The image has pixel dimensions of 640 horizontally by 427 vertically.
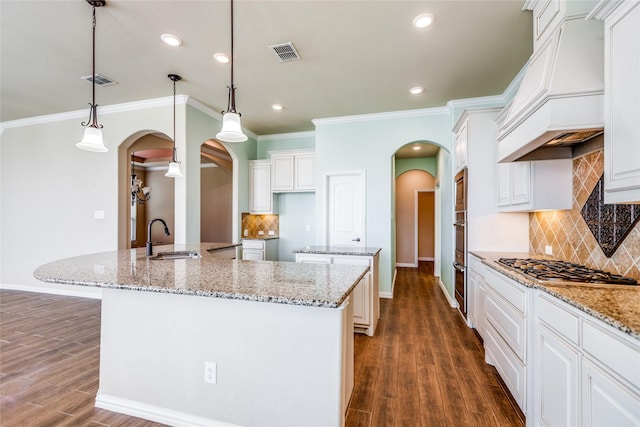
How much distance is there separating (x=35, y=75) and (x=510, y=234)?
5860mm

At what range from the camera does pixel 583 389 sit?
1220mm

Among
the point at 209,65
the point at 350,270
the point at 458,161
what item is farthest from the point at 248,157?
the point at 350,270

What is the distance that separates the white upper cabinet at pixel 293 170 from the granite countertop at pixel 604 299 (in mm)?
4007

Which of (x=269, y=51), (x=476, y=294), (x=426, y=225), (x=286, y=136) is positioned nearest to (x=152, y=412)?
(x=476, y=294)

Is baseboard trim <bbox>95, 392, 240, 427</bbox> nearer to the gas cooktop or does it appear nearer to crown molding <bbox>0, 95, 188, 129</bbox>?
the gas cooktop

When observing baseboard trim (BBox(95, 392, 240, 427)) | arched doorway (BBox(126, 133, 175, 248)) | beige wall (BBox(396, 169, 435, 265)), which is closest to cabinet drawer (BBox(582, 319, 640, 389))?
Answer: baseboard trim (BBox(95, 392, 240, 427))

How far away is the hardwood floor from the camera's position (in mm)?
1853

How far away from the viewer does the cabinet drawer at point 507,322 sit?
1.82 m

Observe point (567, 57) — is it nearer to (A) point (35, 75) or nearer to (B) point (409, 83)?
(B) point (409, 83)

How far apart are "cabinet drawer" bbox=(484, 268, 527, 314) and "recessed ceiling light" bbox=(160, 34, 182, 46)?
3.48 m

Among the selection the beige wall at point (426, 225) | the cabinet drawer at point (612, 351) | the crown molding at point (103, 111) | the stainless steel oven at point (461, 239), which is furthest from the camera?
the beige wall at point (426, 225)

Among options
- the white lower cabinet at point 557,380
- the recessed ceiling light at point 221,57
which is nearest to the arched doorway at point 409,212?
the recessed ceiling light at point 221,57

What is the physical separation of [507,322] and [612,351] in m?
1.05

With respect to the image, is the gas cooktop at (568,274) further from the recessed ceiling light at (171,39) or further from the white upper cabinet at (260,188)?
the white upper cabinet at (260,188)
